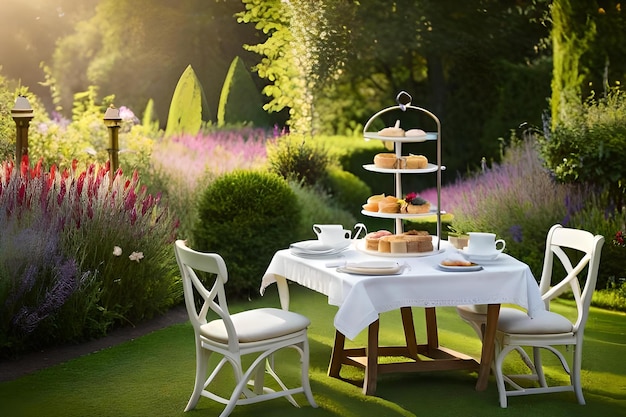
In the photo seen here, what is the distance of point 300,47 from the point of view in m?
11.8

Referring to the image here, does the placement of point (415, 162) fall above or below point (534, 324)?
above

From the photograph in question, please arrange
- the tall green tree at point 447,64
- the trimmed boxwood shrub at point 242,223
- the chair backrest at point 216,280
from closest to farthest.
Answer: the chair backrest at point 216,280, the trimmed boxwood shrub at point 242,223, the tall green tree at point 447,64

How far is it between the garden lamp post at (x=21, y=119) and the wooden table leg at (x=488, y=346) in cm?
402

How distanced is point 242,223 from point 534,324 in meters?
3.35

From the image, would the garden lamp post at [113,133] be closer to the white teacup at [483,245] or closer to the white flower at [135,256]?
the white flower at [135,256]

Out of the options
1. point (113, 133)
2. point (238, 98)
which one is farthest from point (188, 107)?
point (113, 133)

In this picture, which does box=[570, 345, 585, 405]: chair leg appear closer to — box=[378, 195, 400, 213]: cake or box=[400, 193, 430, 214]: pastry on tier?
box=[400, 193, 430, 214]: pastry on tier

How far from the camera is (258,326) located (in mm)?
4840

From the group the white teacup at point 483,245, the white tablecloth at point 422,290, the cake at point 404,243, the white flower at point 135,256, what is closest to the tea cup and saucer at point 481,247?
the white teacup at point 483,245

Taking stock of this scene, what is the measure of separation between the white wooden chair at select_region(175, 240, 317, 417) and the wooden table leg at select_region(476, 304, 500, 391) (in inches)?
37.9

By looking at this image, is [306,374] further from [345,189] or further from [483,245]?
[345,189]

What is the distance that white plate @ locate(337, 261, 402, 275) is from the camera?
16.3ft

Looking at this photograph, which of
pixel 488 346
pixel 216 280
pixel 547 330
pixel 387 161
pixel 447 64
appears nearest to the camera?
pixel 216 280

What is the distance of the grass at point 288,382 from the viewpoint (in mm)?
5094
